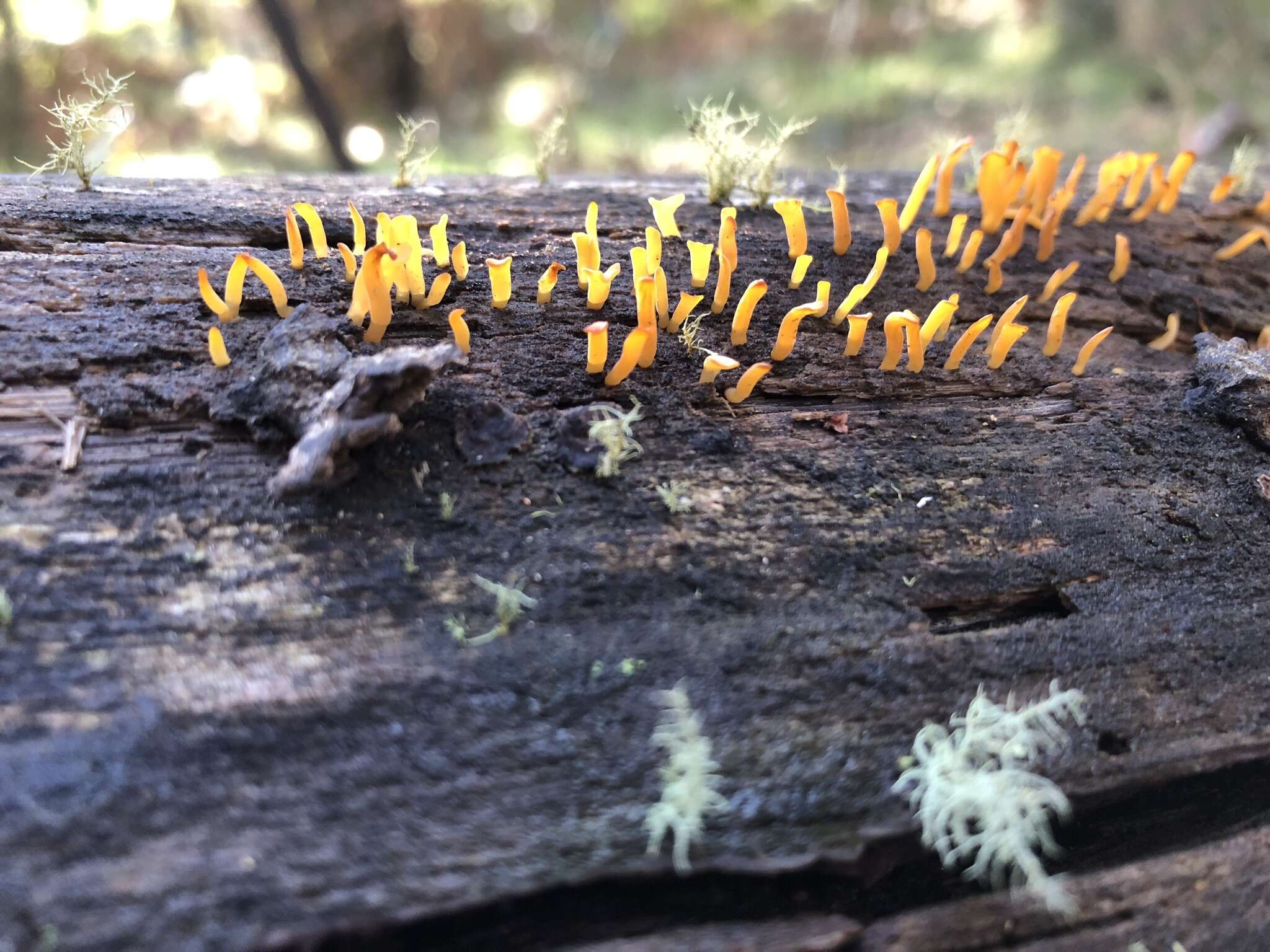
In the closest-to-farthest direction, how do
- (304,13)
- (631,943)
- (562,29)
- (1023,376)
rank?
(631,943) → (1023,376) → (304,13) → (562,29)

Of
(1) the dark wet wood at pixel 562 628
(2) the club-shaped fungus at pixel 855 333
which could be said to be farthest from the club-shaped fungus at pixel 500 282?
(2) the club-shaped fungus at pixel 855 333

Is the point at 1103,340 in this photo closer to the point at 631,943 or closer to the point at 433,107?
the point at 631,943

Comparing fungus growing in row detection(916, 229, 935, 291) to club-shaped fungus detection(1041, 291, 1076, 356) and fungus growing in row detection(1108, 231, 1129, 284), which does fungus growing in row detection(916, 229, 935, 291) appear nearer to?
club-shaped fungus detection(1041, 291, 1076, 356)

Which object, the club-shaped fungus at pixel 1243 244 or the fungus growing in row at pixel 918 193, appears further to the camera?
the club-shaped fungus at pixel 1243 244

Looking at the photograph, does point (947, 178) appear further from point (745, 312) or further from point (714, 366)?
point (714, 366)

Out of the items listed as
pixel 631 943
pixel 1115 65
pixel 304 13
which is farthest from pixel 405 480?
pixel 1115 65

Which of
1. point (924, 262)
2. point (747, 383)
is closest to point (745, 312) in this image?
point (747, 383)

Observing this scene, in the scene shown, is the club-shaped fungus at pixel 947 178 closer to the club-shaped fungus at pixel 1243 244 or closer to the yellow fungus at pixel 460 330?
the club-shaped fungus at pixel 1243 244
